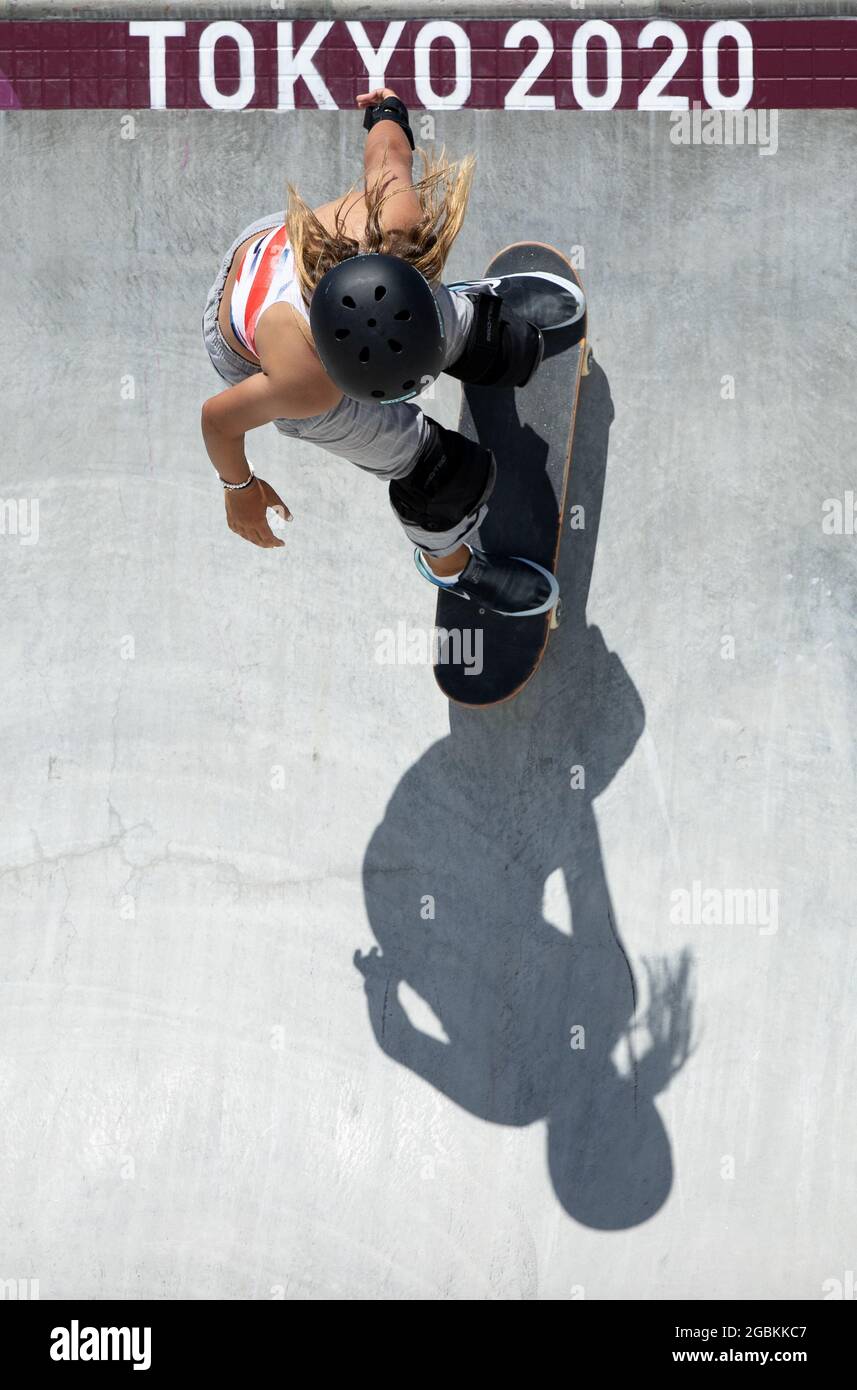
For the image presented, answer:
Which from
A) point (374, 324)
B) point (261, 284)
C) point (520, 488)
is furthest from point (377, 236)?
point (520, 488)

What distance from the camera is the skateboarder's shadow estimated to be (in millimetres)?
5164

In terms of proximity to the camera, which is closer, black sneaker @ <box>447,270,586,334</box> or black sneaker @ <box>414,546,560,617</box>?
black sneaker @ <box>414,546,560,617</box>

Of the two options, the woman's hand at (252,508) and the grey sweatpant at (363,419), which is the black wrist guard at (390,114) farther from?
the woman's hand at (252,508)

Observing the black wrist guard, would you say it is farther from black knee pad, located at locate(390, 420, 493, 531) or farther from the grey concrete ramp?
the grey concrete ramp

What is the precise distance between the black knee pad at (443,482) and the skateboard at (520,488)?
948mm

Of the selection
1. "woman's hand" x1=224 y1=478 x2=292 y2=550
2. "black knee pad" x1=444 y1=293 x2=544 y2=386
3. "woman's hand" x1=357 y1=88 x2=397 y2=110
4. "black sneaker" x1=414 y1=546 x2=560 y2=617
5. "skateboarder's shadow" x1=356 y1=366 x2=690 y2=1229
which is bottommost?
"skateboarder's shadow" x1=356 y1=366 x2=690 y2=1229

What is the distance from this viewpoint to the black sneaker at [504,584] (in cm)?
493

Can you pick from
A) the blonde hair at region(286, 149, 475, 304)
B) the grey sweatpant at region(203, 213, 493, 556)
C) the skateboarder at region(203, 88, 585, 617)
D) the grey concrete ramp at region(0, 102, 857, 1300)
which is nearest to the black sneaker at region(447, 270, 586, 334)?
the grey concrete ramp at region(0, 102, 857, 1300)

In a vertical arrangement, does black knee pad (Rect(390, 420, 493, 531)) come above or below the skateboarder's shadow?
above

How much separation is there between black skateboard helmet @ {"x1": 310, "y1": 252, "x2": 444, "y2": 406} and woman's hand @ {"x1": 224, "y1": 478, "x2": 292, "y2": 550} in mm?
771

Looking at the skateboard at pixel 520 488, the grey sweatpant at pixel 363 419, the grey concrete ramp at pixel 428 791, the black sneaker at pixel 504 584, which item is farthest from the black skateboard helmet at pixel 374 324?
the grey concrete ramp at pixel 428 791

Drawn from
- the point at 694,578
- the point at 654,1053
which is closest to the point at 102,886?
the point at 654,1053

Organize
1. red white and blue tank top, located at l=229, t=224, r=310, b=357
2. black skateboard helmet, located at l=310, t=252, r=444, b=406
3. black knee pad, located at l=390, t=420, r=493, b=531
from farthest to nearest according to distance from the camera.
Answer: black knee pad, located at l=390, t=420, r=493, b=531 < red white and blue tank top, located at l=229, t=224, r=310, b=357 < black skateboard helmet, located at l=310, t=252, r=444, b=406

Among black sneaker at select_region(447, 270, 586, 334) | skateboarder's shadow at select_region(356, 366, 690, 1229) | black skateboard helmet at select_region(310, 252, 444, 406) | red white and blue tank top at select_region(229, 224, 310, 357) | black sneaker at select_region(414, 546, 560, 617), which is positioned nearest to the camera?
black skateboard helmet at select_region(310, 252, 444, 406)
